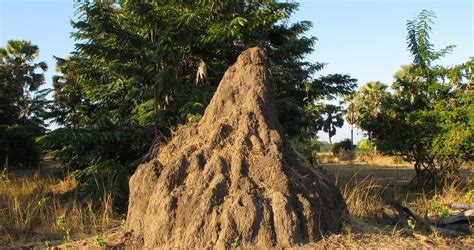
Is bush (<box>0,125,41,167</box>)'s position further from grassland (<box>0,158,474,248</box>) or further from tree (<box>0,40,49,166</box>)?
grassland (<box>0,158,474,248</box>)

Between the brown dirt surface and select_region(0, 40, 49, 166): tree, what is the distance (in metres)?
17.2

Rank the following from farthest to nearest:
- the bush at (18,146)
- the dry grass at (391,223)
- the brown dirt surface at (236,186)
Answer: the bush at (18,146), the dry grass at (391,223), the brown dirt surface at (236,186)

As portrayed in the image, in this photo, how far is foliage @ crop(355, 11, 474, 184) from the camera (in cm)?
1323

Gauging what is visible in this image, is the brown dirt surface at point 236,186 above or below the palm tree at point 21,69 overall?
below

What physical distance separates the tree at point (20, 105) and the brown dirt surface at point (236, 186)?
17.2 m

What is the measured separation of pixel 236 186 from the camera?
18.3 ft

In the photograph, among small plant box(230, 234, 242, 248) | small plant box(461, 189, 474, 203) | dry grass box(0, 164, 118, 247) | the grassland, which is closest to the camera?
small plant box(230, 234, 242, 248)

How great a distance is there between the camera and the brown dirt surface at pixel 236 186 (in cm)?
517

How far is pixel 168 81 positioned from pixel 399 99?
25.1ft

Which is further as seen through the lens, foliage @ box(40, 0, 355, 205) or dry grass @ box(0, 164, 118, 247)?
foliage @ box(40, 0, 355, 205)

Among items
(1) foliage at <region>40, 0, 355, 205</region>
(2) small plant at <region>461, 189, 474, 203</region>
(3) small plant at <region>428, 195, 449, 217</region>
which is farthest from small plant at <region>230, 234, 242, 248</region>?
(2) small plant at <region>461, 189, 474, 203</region>

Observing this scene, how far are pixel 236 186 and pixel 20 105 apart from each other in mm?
29977

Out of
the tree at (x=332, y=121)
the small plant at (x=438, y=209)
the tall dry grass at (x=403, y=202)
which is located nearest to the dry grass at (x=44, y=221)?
the tall dry grass at (x=403, y=202)

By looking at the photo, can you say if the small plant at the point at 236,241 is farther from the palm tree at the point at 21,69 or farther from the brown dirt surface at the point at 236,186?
the palm tree at the point at 21,69
